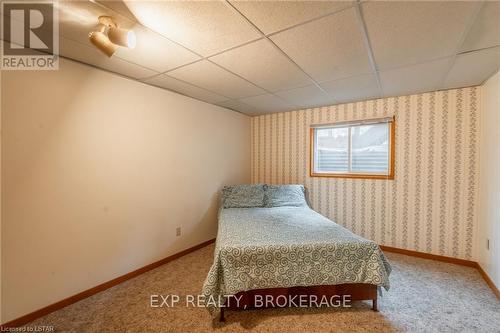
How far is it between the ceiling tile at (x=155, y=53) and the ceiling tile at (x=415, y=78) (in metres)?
2.00

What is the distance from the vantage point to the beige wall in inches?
64.2

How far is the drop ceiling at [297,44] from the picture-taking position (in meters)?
1.25

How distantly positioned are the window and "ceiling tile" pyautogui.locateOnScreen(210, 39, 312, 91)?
4.53 feet

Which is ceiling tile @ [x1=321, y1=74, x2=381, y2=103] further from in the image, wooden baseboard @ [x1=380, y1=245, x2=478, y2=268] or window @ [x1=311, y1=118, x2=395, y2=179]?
wooden baseboard @ [x1=380, y1=245, x2=478, y2=268]

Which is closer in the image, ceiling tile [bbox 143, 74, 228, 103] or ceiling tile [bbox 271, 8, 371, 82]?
ceiling tile [bbox 271, 8, 371, 82]

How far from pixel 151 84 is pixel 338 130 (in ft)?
9.45

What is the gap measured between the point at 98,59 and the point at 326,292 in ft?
9.64

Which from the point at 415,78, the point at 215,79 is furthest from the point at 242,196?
the point at 415,78

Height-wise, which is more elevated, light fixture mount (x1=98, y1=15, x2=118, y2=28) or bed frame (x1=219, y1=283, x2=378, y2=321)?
light fixture mount (x1=98, y1=15, x2=118, y2=28)

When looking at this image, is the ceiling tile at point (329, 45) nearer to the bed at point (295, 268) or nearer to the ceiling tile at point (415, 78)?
the ceiling tile at point (415, 78)

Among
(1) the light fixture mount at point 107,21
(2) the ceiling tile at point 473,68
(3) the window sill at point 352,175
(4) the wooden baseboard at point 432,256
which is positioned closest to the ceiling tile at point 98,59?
(1) the light fixture mount at point 107,21

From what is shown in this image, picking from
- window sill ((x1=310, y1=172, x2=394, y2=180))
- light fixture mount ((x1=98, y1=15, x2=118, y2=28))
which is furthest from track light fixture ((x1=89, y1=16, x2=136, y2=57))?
window sill ((x1=310, y1=172, x2=394, y2=180))

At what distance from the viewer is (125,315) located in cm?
177

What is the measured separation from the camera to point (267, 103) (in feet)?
10.8
